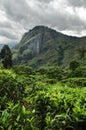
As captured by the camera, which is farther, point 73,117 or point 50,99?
point 50,99

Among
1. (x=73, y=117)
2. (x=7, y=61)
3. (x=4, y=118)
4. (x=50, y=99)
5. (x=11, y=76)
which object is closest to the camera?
(x=4, y=118)

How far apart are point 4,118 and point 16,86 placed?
5.89m

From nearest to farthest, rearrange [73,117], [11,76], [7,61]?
[73,117] < [11,76] < [7,61]

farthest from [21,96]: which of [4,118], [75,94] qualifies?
[4,118]

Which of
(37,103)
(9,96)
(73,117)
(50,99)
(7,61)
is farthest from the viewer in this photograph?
(7,61)

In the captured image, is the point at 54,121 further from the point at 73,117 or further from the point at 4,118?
the point at 4,118

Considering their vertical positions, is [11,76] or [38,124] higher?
[11,76]

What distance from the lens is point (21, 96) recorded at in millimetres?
12125

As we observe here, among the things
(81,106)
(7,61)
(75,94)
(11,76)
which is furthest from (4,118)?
(7,61)

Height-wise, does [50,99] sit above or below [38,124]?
above

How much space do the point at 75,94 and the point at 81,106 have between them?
4.63 ft

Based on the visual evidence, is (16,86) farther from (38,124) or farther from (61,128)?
(61,128)

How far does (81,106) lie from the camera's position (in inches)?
269

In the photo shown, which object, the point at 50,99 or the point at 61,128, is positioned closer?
the point at 61,128
